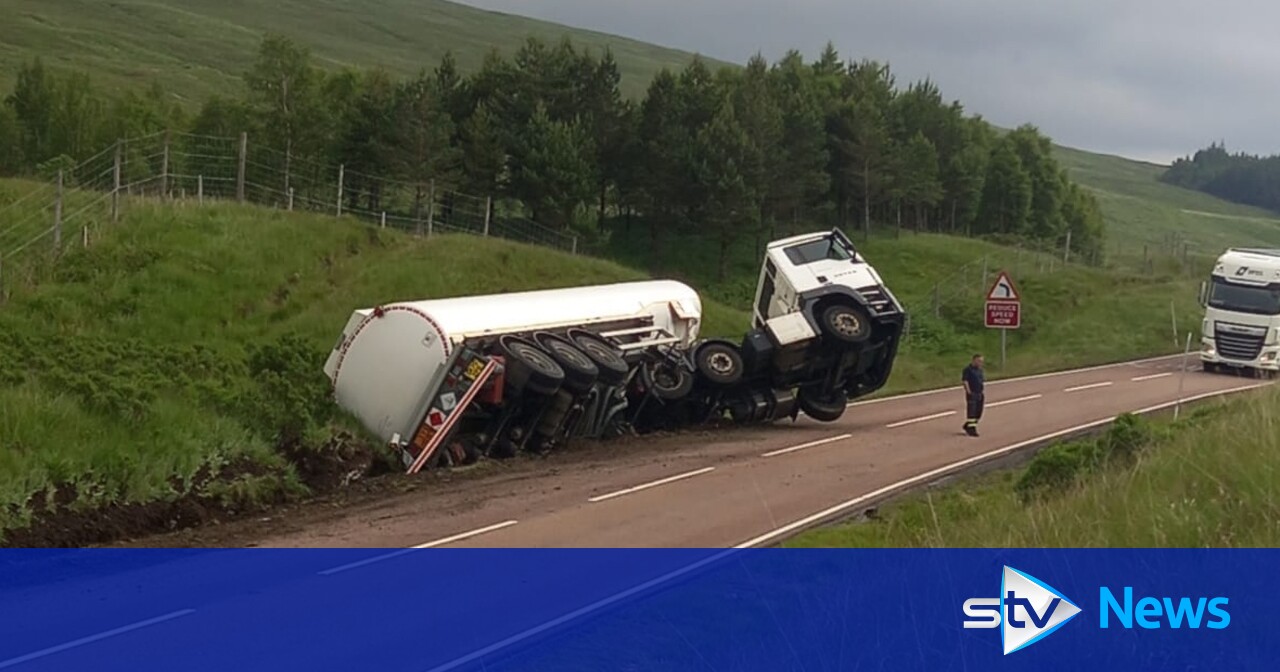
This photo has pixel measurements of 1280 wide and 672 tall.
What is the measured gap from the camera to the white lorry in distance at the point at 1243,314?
3394 cm

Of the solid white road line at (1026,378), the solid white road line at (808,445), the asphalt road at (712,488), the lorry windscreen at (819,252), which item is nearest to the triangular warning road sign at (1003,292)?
the solid white road line at (1026,378)

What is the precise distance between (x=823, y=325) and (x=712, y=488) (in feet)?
22.7

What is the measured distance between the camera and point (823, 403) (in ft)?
76.6

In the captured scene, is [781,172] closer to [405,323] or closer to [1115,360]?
[1115,360]

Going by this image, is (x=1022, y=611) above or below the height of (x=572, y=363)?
above

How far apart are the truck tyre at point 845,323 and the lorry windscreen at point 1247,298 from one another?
16.7 m

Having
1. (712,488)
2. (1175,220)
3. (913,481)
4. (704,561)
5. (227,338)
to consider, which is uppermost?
(1175,220)

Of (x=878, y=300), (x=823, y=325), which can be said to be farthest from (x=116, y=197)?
(x=878, y=300)

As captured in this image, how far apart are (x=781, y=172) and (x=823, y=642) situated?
56.9 meters

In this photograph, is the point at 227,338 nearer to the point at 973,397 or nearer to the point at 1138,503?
the point at 973,397

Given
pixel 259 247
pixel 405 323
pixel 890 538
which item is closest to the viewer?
pixel 890 538

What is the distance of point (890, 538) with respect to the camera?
36.6ft

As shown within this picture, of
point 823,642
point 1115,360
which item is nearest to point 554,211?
point 1115,360

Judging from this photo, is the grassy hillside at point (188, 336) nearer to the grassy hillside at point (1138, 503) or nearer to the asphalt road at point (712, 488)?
the asphalt road at point (712, 488)
